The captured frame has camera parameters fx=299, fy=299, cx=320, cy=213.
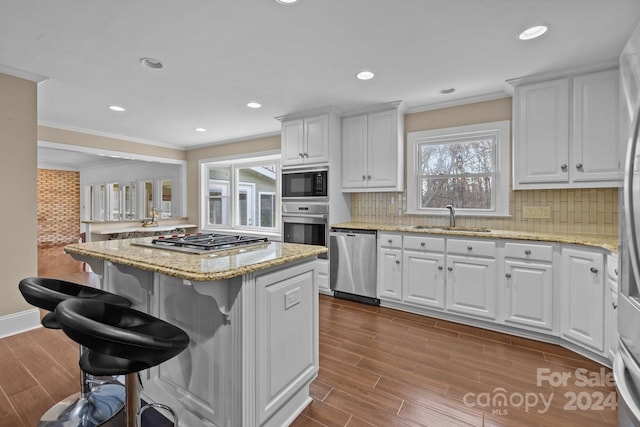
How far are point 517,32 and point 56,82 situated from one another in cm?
401

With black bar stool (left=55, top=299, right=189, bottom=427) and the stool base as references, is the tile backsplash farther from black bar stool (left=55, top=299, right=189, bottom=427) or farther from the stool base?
the stool base

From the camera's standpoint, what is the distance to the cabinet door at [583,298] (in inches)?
85.7

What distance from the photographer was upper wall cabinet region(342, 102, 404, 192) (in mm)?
3576

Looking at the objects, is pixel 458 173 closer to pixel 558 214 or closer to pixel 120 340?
pixel 558 214

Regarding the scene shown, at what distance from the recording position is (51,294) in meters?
1.41

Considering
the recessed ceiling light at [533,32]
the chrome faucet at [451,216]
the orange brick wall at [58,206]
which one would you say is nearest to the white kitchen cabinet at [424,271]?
the chrome faucet at [451,216]

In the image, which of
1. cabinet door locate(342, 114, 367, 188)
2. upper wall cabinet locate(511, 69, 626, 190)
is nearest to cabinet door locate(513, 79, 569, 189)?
upper wall cabinet locate(511, 69, 626, 190)

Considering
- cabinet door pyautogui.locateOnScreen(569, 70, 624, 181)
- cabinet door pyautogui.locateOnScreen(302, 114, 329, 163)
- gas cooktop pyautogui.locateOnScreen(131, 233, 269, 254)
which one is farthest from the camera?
cabinet door pyautogui.locateOnScreen(302, 114, 329, 163)

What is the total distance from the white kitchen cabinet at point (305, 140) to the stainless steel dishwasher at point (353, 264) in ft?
3.27

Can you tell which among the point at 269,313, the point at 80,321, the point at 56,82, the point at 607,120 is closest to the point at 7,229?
the point at 56,82

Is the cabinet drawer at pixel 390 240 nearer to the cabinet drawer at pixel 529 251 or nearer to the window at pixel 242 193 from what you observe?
the cabinet drawer at pixel 529 251

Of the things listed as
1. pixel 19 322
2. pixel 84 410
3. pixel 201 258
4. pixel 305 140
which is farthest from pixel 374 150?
pixel 19 322

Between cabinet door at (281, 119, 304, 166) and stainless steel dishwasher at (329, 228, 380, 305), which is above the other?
cabinet door at (281, 119, 304, 166)

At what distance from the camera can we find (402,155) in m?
3.69
